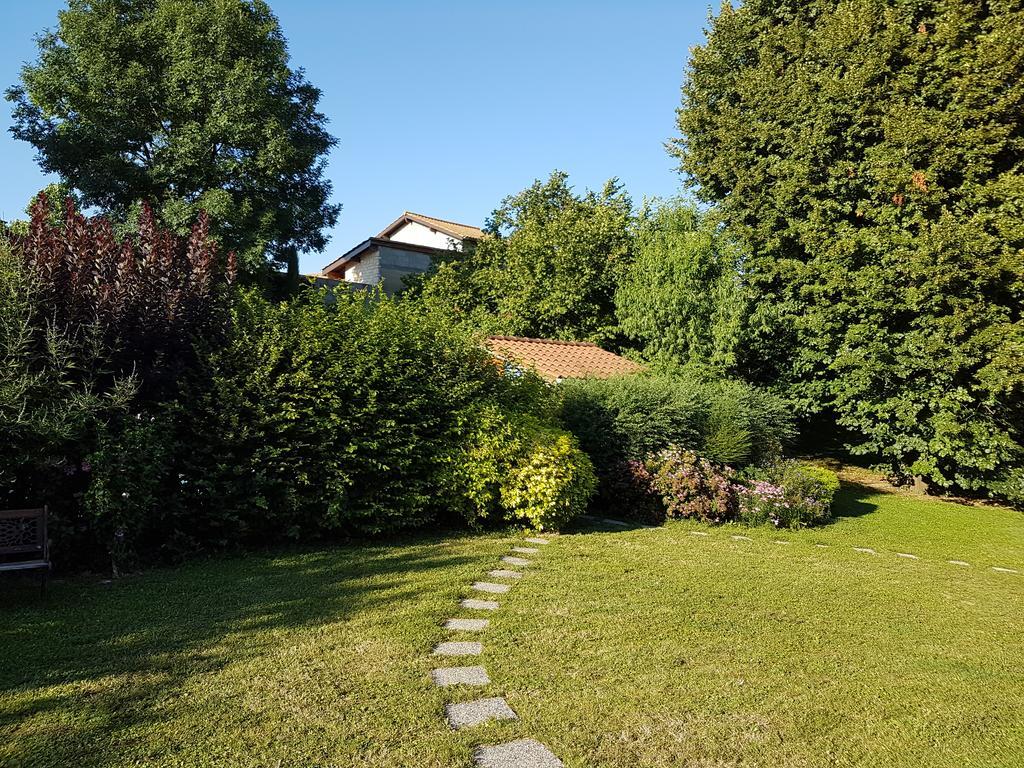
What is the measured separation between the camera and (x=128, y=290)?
6770mm

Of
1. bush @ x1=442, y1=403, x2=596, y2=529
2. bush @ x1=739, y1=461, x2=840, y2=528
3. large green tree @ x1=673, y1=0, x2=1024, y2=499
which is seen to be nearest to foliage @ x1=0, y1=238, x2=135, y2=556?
bush @ x1=442, y1=403, x2=596, y2=529

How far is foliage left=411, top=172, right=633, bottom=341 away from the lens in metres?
21.7

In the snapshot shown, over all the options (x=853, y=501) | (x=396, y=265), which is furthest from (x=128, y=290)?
(x=396, y=265)

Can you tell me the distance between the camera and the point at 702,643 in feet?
15.8

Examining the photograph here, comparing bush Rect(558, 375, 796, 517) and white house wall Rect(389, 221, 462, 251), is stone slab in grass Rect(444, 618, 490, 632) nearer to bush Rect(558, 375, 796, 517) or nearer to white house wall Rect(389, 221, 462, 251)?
bush Rect(558, 375, 796, 517)

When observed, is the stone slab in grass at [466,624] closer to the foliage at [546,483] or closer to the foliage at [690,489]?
the foliage at [546,483]

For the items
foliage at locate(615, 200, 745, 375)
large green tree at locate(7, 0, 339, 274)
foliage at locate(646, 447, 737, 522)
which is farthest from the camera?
large green tree at locate(7, 0, 339, 274)

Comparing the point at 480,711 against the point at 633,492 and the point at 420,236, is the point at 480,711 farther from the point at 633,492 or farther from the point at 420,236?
the point at 420,236

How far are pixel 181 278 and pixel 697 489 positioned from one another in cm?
797

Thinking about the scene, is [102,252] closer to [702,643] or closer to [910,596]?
[702,643]

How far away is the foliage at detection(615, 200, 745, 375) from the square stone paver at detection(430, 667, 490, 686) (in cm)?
1311

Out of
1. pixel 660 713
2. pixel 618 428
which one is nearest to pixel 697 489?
pixel 618 428

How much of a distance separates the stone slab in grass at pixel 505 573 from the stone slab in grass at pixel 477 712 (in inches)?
111

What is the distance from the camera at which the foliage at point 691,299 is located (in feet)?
53.0
